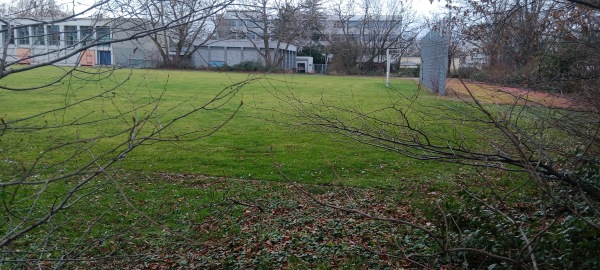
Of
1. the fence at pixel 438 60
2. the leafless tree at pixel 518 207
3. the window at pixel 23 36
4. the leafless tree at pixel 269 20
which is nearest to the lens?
the leafless tree at pixel 518 207

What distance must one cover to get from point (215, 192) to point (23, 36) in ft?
16.9

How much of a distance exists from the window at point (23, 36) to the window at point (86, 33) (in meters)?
0.34

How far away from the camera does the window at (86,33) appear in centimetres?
369

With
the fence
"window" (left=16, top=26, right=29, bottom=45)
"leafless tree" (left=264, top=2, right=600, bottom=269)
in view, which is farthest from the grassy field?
the fence

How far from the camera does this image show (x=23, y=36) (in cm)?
375

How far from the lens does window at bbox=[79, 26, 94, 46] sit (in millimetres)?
3691

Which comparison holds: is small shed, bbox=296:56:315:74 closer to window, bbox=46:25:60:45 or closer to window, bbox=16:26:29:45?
window, bbox=16:26:29:45

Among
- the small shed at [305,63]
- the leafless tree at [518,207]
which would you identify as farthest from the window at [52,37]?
the small shed at [305,63]

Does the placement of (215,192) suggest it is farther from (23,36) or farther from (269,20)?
(23,36)

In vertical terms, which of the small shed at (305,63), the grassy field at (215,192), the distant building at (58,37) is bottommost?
the grassy field at (215,192)

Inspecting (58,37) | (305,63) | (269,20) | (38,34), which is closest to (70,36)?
(58,37)

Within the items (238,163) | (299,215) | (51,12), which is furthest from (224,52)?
(51,12)

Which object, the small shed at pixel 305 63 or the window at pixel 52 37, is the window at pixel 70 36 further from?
the small shed at pixel 305 63

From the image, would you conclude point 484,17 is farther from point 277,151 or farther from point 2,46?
point 2,46
